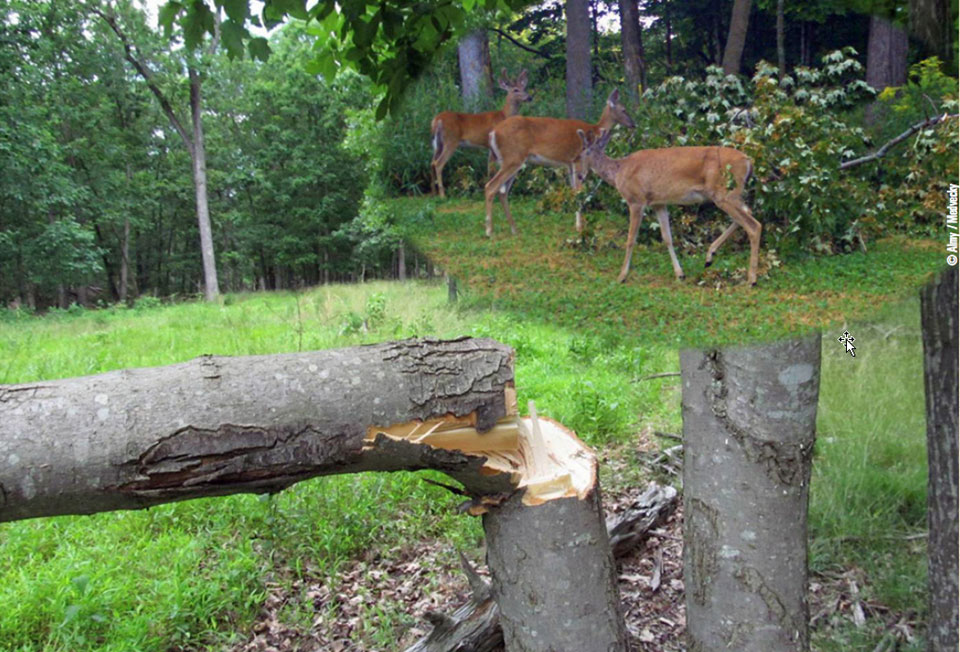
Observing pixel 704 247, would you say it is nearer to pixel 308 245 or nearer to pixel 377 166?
pixel 377 166

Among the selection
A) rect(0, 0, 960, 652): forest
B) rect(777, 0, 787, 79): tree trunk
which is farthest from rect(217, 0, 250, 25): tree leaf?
rect(777, 0, 787, 79): tree trunk

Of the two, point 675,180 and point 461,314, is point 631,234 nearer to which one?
point 675,180

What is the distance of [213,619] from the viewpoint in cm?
267

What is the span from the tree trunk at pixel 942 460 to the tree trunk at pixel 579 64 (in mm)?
1311

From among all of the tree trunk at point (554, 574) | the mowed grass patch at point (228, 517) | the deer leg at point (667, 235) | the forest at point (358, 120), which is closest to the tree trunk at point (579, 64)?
the forest at point (358, 120)

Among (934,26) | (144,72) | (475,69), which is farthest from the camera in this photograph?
(144,72)

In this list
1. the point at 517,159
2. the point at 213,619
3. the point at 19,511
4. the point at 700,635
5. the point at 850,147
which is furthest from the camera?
the point at 213,619

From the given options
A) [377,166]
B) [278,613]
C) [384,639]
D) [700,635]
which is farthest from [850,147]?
[278,613]

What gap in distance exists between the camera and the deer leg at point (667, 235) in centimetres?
129

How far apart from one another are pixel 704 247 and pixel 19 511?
1.60 m

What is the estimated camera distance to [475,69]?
1463 mm

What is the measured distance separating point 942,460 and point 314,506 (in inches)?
94.3

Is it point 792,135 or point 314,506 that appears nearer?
point 792,135

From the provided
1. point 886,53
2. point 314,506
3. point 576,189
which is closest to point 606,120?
point 576,189
